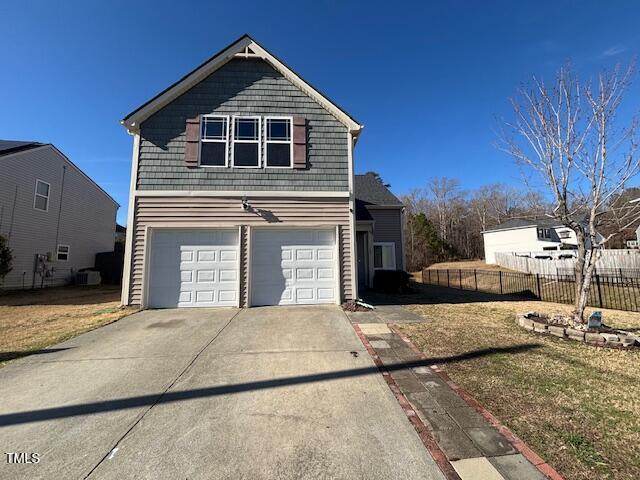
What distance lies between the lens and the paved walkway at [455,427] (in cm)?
233

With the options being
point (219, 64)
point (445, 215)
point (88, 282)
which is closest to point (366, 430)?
point (219, 64)

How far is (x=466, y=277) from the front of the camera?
18.5m

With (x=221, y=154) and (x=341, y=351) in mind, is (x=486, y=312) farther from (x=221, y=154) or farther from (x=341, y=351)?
(x=221, y=154)

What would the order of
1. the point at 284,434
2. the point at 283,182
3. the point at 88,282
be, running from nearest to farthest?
the point at 284,434 → the point at 283,182 → the point at 88,282

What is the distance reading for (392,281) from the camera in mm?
12875

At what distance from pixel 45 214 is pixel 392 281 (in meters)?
18.5

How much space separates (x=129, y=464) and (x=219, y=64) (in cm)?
1026

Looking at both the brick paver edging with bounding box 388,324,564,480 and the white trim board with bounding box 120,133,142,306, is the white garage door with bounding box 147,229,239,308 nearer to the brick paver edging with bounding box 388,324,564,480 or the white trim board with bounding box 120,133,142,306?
the white trim board with bounding box 120,133,142,306

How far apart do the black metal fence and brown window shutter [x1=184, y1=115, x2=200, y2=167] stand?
1349 cm

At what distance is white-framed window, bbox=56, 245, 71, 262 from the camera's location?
16.8 meters

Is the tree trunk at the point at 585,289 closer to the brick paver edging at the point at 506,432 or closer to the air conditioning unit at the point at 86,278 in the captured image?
the brick paver edging at the point at 506,432

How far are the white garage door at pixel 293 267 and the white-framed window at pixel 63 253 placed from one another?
15.1 m

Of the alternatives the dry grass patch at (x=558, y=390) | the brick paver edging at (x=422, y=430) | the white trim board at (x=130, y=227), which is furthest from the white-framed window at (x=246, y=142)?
the brick paver edging at (x=422, y=430)

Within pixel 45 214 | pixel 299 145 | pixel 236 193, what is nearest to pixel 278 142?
pixel 299 145
